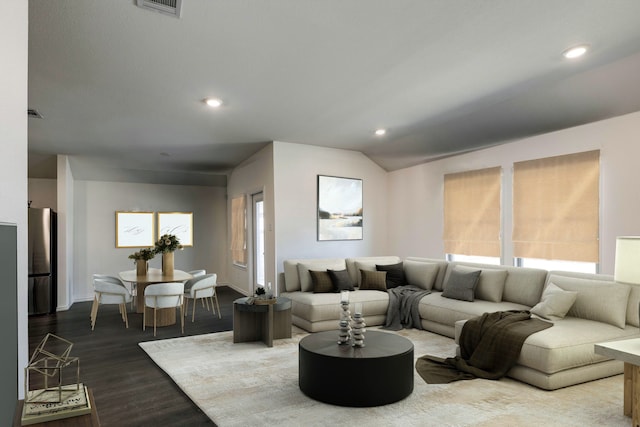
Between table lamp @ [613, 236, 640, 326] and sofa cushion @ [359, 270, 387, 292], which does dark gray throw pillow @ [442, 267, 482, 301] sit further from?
table lamp @ [613, 236, 640, 326]

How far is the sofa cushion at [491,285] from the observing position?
15.4 ft

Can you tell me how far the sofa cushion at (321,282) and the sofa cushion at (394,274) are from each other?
0.85 meters

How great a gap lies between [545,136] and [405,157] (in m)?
2.27

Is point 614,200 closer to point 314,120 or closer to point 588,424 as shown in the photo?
point 588,424

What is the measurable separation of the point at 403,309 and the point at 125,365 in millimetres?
3258

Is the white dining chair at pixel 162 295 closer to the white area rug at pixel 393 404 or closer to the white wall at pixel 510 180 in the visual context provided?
the white area rug at pixel 393 404

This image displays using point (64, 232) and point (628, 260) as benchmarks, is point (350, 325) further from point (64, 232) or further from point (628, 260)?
point (64, 232)

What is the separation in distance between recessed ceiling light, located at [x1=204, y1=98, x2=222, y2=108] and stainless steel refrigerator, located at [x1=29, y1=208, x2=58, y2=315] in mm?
3933

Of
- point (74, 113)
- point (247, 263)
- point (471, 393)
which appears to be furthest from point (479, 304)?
point (74, 113)

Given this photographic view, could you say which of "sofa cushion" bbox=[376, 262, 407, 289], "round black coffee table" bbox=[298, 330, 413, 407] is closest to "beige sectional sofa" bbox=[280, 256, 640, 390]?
"sofa cushion" bbox=[376, 262, 407, 289]

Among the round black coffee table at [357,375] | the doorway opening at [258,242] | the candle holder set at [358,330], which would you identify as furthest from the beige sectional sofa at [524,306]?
the doorway opening at [258,242]

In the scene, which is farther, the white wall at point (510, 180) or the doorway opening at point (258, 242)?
the doorway opening at point (258, 242)

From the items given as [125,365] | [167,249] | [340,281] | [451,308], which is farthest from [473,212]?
[125,365]

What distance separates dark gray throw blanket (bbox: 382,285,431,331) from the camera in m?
5.13
